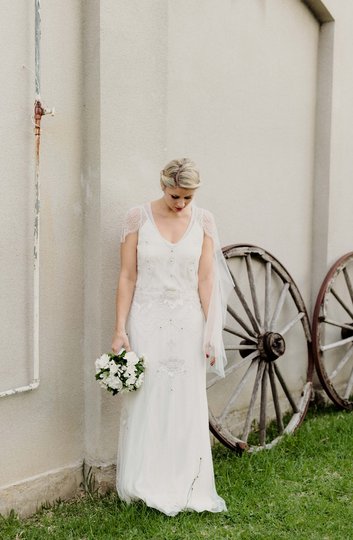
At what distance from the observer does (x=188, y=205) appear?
399cm

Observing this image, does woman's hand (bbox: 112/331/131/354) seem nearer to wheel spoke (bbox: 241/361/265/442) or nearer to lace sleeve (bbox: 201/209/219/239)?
lace sleeve (bbox: 201/209/219/239)

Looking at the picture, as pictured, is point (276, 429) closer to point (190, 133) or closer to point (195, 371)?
point (195, 371)

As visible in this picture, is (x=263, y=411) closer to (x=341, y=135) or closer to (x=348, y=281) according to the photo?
(x=348, y=281)

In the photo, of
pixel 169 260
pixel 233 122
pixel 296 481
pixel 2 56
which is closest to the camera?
pixel 2 56

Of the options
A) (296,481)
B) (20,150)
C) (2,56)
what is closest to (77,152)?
(20,150)

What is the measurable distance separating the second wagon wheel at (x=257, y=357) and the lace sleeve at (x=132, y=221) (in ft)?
3.84

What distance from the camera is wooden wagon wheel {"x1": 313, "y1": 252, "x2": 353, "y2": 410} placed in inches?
224

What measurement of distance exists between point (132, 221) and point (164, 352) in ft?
2.58

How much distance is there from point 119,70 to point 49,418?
2.11 meters

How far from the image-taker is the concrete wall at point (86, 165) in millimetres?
3738

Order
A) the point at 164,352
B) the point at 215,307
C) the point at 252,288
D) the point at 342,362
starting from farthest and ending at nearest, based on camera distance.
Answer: the point at 342,362 < the point at 252,288 < the point at 215,307 < the point at 164,352

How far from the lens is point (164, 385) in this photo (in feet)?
12.7

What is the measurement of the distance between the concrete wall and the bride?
0.23 m

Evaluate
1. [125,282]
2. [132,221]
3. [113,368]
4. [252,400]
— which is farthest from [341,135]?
[113,368]
